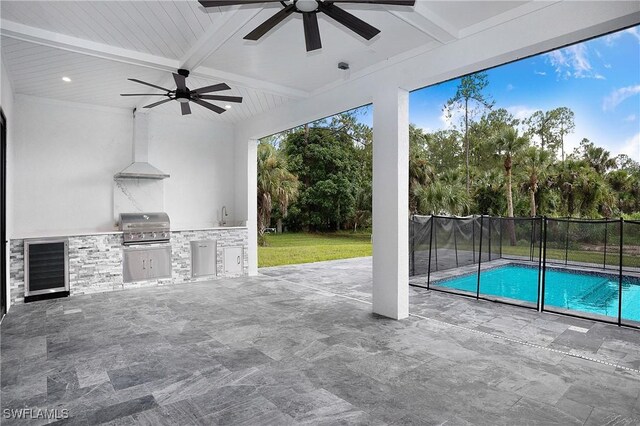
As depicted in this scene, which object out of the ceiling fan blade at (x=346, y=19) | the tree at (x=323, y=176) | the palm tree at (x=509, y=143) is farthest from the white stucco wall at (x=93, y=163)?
the palm tree at (x=509, y=143)

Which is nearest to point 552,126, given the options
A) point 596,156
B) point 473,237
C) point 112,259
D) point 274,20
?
point 596,156

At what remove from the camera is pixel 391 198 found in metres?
4.61

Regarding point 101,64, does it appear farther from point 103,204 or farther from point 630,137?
point 630,137

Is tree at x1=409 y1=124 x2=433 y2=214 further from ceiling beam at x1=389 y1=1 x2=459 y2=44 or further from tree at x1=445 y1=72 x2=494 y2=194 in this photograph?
ceiling beam at x1=389 y1=1 x2=459 y2=44

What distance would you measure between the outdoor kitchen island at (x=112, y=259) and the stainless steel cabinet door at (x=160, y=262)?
0.08 m

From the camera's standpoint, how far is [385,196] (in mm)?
4680

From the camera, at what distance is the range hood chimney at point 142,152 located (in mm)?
6766

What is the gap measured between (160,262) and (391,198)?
4.41m

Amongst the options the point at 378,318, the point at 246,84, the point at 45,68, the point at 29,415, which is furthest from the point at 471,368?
the point at 45,68

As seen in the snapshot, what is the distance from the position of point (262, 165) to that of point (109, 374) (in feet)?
29.6

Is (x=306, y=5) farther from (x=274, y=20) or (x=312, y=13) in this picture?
(x=274, y=20)

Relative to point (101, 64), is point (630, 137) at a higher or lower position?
higher

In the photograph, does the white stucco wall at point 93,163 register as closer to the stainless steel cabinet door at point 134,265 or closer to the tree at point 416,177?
the stainless steel cabinet door at point 134,265

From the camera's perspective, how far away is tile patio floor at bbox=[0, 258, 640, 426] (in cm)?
244
